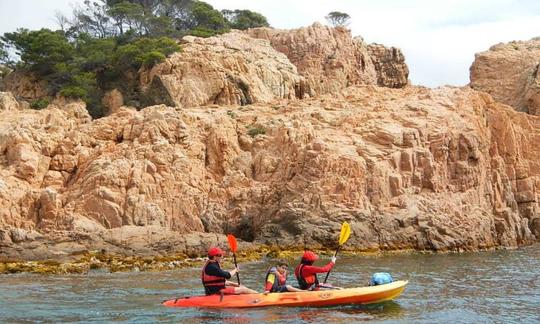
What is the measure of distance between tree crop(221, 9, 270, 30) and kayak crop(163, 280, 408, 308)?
164 feet

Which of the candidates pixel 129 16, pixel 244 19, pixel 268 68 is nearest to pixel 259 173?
pixel 268 68

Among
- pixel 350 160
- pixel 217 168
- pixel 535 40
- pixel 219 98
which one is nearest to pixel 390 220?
pixel 350 160

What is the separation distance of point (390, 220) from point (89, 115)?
58.1 ft

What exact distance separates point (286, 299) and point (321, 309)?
93 centimetres

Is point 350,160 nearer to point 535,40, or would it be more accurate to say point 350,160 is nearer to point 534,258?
point 534,258

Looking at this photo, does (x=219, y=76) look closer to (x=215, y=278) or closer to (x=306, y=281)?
(x=306, y=281)

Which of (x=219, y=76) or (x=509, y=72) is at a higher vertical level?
(x=509, y=72)

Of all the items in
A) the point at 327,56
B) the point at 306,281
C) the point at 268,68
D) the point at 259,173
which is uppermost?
the point at 327,56

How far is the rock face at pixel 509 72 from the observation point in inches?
2251

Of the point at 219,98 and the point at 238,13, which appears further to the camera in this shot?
the point at 238,13

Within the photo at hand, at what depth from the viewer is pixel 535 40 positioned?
6475cm

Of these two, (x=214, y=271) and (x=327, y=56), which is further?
(x=327, y=56)

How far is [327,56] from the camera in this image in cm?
5312

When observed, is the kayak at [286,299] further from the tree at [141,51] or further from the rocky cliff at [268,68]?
the tree at [141,51]
